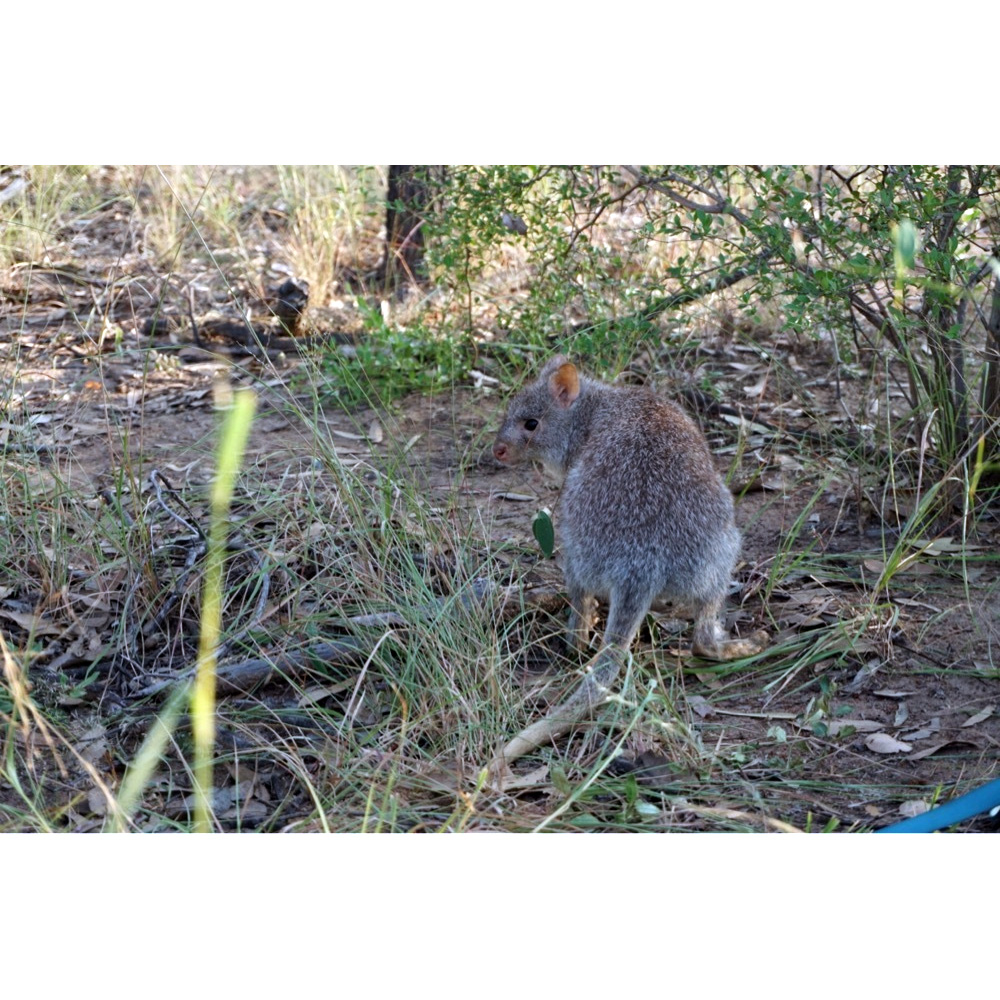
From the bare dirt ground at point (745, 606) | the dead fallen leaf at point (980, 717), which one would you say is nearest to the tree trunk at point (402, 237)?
the bare dirt ground at point (745, 606)

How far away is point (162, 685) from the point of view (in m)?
4.02

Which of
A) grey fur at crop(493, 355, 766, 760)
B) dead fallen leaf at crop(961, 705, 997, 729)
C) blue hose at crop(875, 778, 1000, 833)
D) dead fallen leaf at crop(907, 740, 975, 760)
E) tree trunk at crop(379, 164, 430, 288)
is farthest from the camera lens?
tree trunk at crop(379, 164, 430, 288)

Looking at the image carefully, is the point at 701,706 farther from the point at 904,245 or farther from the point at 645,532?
the point at 904,245

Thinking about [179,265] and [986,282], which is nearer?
[986,282]

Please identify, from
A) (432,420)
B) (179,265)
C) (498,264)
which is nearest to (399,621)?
(432,420)

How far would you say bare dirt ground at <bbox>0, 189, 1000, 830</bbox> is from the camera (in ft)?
12.2

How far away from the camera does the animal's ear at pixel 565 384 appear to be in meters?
5.19

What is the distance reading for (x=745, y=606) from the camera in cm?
479

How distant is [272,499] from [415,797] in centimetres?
160

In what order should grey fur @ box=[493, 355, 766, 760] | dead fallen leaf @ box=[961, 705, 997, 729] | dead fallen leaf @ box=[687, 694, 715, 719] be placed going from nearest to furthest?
dead fallen leaf @ box=[961, 705, 997, 729] < dead fallen leaf @ box=[687, 694, 715, 719] < grey fur @ box=[493, 355, 766, 760]

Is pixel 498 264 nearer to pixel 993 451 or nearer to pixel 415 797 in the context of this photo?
pixel 993 451

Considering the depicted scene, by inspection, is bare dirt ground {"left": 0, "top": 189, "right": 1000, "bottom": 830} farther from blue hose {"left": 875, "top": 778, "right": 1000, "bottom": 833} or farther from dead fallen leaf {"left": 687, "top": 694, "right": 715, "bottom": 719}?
blue hose {"left": 875, "top": 778, "right": 1000, "bottom": 833}

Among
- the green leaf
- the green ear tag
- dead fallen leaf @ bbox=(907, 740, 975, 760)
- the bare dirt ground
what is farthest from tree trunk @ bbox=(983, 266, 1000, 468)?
the green ear tag

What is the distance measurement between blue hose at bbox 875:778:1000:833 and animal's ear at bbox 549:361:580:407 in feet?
8.24
